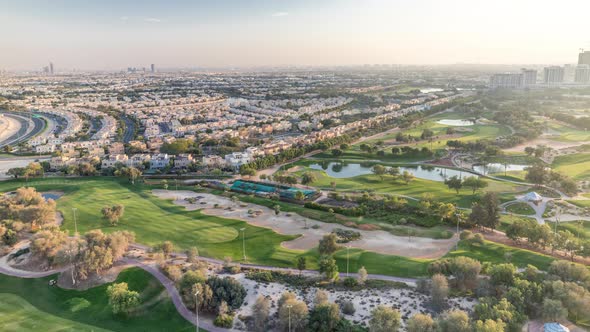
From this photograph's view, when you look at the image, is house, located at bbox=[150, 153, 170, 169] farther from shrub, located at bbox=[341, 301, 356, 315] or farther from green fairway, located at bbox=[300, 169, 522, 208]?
shrub, located at bbox=[341, 301, 356, 315]

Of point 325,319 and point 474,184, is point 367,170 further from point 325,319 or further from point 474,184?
point 325,319

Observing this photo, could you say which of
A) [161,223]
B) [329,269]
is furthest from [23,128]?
[329,269]

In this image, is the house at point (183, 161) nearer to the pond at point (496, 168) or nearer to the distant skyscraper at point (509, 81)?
the pond at point (496, 168)

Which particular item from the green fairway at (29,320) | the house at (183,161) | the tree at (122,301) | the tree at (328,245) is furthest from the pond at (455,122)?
the green fairway at (29,320)

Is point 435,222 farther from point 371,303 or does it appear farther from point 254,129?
point 254,129

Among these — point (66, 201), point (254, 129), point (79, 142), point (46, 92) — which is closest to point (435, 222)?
point (66, 201)

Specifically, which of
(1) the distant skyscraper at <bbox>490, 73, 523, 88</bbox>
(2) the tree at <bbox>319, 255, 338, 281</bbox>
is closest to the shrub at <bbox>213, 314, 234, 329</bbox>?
(2) the tree at <bbox>319, 255, 338, 281</bbox>
